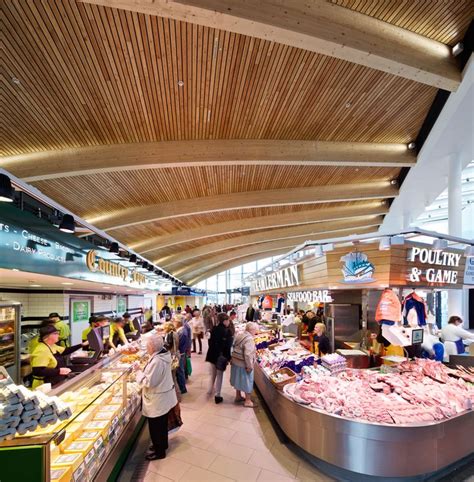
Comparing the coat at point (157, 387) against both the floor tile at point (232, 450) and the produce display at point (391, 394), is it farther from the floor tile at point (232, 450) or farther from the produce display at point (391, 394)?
the produce display at point (391, 394)

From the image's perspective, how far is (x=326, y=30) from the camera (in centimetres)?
409

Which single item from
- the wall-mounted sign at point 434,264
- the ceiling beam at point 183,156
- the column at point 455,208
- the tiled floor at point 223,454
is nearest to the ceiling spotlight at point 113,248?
the ceiling beam at point 183,156

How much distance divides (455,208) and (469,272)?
2.91m

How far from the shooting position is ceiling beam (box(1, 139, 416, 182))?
676cm

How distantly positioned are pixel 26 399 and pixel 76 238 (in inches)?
183

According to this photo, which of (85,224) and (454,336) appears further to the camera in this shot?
(454,336)

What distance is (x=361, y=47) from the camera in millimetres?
4254

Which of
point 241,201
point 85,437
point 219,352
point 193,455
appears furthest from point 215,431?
point 241,201

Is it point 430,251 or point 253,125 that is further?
point 253,125

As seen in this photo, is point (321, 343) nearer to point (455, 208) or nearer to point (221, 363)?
point (221, 363)

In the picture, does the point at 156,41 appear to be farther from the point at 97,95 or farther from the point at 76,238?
the point at 76,238

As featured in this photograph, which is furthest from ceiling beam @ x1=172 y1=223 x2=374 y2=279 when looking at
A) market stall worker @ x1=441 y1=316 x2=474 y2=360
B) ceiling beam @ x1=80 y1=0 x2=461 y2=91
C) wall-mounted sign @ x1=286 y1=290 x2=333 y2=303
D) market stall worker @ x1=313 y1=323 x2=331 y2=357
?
ceiling beam @ x1=80 y1=0 x2=461 y2=91

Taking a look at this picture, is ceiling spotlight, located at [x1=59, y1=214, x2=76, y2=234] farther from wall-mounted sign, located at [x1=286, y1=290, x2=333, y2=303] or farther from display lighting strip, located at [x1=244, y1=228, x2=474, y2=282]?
wall-mounted sign, located at [x1=286, y1=290, x2=333, y2=303]

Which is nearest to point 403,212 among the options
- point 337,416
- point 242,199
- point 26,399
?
point 242,199
